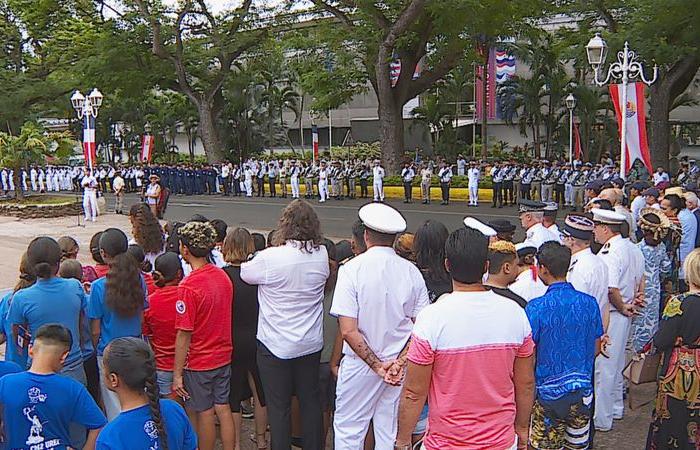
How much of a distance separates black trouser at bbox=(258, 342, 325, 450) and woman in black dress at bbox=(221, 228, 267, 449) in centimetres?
31

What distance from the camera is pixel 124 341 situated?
118 inches

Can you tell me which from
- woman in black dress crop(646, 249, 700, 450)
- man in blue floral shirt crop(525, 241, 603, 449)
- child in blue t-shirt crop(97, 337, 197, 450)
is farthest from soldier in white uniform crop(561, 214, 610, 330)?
child in blue t-shirt crop(97, 337, 197, 450)

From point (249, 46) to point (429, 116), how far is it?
36.3 feet

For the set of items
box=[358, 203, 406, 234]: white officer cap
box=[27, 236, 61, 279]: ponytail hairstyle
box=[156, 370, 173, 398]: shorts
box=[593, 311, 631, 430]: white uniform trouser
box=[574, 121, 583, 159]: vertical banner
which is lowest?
box=[593, 311, 631, 430]: white uniform trouser

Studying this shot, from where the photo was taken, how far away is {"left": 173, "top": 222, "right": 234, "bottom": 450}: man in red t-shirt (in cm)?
452

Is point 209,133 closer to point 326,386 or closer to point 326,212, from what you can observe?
point 326,212

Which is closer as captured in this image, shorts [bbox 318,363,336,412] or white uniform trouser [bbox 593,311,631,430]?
shorts [bbox 318,363,336,412]

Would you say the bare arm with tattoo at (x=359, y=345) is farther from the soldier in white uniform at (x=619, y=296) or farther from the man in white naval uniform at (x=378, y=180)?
the man in white naval uniform at (x=378, y=180)

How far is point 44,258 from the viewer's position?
4328 millimetres

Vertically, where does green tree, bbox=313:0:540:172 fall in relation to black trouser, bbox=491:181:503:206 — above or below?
above

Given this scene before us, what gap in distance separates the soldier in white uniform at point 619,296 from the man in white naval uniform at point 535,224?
2.58ft

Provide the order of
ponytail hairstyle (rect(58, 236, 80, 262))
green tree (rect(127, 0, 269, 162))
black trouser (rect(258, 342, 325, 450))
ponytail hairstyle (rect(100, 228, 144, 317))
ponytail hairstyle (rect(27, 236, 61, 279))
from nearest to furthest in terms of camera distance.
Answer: ponytail hairstyle (rect(27, 236, 61, 279)) → ponytail hairstyle (rect(100, 228, 144, 317)) → black trouser (rect(258, 342, 325, 450)) → ponytail hairstyle (rect(58, 236, 80, 262)) → green tree (rect(127, 0, 269, 162))

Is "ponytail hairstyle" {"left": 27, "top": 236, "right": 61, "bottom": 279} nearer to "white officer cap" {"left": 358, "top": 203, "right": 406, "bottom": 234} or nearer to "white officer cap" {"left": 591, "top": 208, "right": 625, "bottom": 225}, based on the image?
"white officer cap" {"left": 358, "top": 203, "right": 406, "bottom": 234}


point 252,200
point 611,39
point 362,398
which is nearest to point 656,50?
point 611,39
